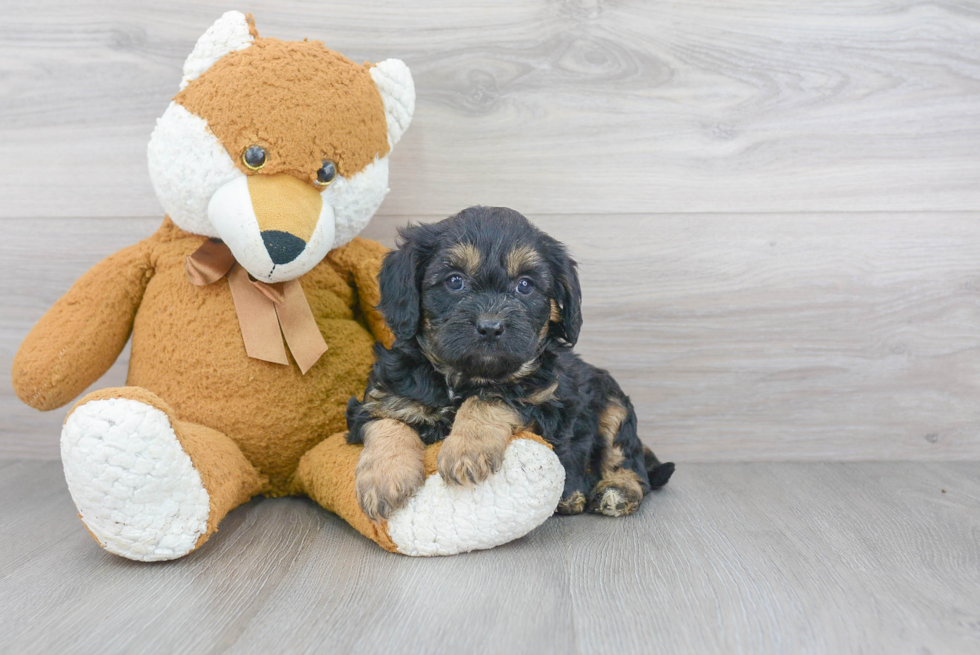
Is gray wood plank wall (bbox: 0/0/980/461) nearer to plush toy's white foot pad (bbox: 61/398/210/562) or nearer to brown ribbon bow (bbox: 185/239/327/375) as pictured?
brown ribbon bow (bbox: 185/239/327/375)

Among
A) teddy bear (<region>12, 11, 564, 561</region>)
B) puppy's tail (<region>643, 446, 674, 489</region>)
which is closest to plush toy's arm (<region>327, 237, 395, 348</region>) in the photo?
teddy bear (<region>12, 11, 564, 561</region>)

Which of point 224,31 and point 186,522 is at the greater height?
point 224,31

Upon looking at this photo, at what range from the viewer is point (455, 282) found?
171 centimetres

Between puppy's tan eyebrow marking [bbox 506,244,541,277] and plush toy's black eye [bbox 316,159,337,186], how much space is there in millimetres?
514

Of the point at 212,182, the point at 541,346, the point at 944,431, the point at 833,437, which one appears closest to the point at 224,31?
the point at 212,182

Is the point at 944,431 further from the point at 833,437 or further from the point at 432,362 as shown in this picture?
the point at 432,362

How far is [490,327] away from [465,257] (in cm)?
21

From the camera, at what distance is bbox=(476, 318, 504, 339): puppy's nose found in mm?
1561

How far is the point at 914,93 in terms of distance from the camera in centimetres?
238

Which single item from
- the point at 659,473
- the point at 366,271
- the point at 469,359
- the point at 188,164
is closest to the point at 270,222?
the point at 188,164

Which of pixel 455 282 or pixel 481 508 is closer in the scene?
pixel 481 508

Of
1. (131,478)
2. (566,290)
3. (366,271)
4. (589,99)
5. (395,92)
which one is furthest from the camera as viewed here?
(589,99)

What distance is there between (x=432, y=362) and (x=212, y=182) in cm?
69

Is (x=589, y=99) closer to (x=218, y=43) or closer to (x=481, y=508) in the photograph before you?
(x=218, y=43)
